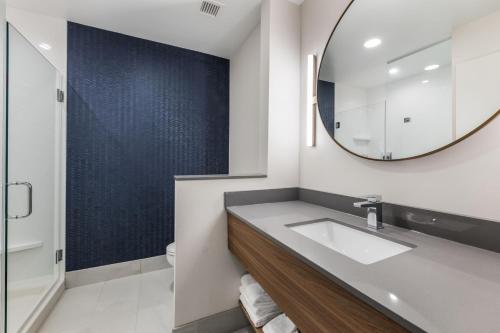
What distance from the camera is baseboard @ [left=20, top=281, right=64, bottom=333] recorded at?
139 cm

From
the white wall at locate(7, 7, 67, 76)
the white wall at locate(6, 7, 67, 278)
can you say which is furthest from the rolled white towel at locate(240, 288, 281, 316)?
the white wall at locate(7, 7, 67, 76)

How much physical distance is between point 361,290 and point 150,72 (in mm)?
2589

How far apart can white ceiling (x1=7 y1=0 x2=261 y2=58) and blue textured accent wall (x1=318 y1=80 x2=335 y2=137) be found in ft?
3.12

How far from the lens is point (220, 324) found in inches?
56.2

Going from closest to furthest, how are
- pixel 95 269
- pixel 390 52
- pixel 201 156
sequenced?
pixel 390 52
pixel 95 269
pixel 201 156

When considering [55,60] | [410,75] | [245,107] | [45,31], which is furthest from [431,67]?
[45,31]

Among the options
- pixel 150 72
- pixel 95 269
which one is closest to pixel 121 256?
pixel 95 269

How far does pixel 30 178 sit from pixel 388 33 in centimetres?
266

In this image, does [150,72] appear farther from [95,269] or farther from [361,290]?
[361,290]

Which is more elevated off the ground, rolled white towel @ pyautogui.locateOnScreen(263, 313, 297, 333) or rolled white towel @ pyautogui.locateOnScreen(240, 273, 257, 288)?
rolled white towel @ pyautogui.locateOnScreen(240, 273, 257, 288)

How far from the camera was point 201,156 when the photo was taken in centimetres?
254

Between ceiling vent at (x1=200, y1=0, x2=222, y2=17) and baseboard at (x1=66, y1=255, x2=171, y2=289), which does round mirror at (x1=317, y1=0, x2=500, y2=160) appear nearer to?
ceiling vent at (x1=200, y1=0, x2=222, y2=17)

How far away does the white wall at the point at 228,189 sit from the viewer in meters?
1.36

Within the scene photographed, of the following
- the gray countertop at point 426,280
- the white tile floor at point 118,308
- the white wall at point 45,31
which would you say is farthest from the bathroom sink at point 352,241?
the white wall at point 45,31
